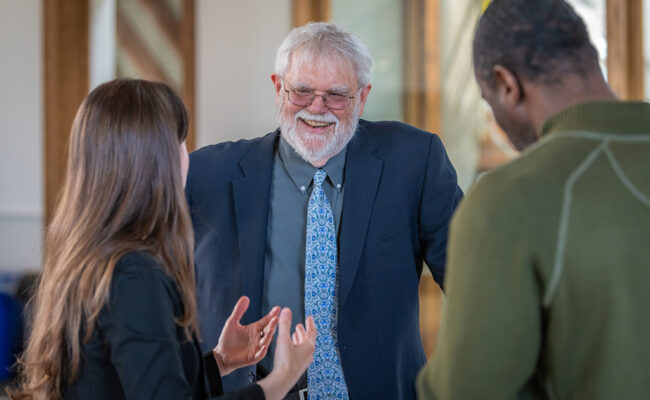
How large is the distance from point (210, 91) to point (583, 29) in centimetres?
315

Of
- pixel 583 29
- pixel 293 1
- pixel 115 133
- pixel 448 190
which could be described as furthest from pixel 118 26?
pixel 583 29

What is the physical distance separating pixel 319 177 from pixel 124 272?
3.04ft

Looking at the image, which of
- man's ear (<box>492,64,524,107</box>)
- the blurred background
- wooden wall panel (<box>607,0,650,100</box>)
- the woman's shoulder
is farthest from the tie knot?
wooden wall panel (<box>607,0,650,100</box>)

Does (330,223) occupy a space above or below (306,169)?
below

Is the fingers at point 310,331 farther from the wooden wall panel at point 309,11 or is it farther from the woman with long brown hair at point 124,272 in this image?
the wooden wall panel at point 309,11

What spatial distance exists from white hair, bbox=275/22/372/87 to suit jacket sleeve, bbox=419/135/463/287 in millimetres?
317

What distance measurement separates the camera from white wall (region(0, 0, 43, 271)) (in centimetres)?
→ 442

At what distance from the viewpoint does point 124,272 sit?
1124 mm

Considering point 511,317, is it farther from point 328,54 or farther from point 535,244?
point 328,54

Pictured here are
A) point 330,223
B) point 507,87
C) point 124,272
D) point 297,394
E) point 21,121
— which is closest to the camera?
point 507,87

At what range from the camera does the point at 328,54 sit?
1978 millimetres

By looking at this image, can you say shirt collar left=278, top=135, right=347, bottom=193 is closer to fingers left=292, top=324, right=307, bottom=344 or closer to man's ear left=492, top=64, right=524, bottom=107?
fingers left=292, top=324, right=307, bottom=344

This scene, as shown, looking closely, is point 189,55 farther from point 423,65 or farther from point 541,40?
point 541,40

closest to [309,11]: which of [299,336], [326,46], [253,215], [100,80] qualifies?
[100,80]
